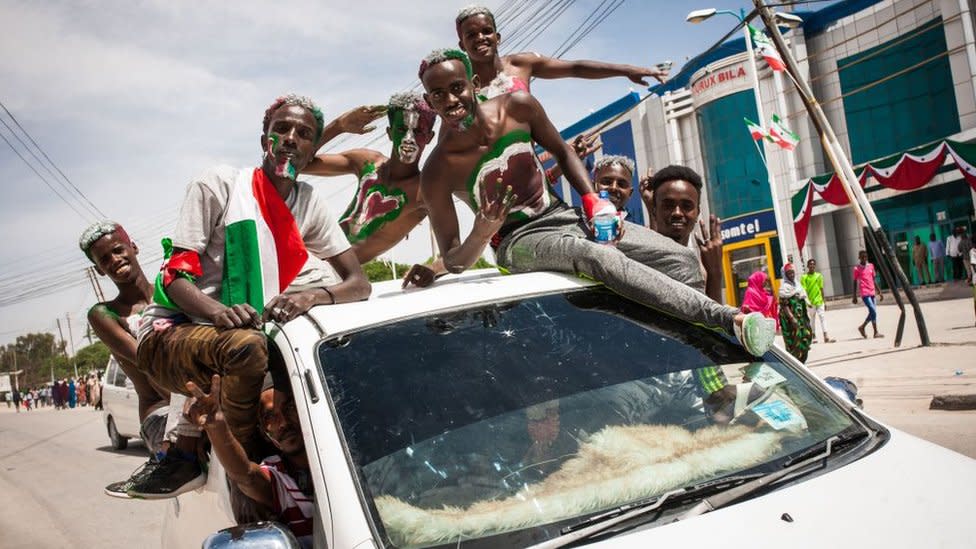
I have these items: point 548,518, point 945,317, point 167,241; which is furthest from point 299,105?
point 945,317

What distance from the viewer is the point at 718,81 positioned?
2625cm

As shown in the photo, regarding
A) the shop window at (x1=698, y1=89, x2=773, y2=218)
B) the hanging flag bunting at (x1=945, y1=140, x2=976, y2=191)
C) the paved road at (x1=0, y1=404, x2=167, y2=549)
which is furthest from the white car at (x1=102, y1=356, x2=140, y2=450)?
the shop window at (x1=698, y1=89, x2=773, y2=218)

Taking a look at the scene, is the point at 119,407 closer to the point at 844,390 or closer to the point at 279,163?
the point at 279,163

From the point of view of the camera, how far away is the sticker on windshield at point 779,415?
206cm

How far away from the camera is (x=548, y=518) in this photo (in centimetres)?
165

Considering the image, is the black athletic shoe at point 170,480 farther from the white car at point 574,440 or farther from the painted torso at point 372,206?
Result: the painted torso at point 372,206

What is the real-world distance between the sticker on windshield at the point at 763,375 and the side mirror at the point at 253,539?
139 cm

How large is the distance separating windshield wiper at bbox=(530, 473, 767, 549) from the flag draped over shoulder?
141 centimetres

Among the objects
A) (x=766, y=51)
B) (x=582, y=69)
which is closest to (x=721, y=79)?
(x=766, y=51)

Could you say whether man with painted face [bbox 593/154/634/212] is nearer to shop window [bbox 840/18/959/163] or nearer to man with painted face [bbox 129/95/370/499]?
man with painted face [bbox 129/95/370/499]

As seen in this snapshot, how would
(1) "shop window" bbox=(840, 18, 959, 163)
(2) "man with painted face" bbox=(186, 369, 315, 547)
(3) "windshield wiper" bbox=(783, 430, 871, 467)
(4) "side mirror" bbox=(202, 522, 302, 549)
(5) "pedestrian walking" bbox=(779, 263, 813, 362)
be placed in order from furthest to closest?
(1) "shop window" bbox=(840, 18, 959, 163) < (5) "pedestrian walking" bbox=(779, 263, 813, 362) < (2) "man with painted face" bbox=(186, 369, 315, 547) < (3) "windshield wiper" bbox=(783, 430, 871, 467) < (4) "side mirror" bbox=(202, 522, 302, 549)

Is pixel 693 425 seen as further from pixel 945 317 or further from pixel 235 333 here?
pixel 945 317

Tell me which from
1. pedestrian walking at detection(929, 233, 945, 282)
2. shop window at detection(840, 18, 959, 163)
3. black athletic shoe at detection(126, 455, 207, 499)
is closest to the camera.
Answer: black athletic shoe at detection(126, 455, 207, 499)

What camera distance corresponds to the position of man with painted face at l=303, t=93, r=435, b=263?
454cm
